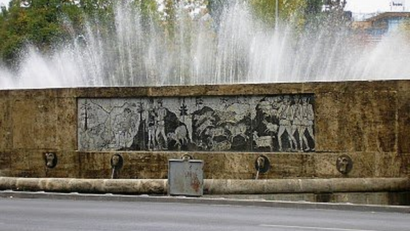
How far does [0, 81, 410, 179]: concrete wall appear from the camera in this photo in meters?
19.1

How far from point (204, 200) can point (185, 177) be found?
24.7 inches

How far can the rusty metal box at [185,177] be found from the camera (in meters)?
19.3

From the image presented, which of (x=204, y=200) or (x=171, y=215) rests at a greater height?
(x=204, y=200)

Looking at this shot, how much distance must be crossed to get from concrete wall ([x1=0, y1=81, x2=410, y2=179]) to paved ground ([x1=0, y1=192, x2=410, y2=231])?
1.35m

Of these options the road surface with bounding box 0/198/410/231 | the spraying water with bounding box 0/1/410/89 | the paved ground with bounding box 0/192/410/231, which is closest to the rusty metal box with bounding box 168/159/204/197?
the paved ground with bounding box 0/192/410/231

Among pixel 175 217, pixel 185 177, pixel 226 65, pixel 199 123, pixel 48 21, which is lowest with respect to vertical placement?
pixel 175 217

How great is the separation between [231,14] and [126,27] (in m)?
8.28

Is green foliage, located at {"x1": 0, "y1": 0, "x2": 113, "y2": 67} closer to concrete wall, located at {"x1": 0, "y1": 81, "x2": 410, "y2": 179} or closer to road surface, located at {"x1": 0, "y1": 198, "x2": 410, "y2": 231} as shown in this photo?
concrete wall, located at {"x1": 0, "y1": 81, "x2": 410, "y2": 179}

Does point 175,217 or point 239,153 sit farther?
point 239,153

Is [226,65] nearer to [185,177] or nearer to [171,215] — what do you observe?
[185,177]

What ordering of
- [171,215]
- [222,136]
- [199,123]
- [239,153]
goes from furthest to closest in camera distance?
[199,123] < [222,136] < [239,153] < [171,215]

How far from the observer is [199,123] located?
68.6 feet

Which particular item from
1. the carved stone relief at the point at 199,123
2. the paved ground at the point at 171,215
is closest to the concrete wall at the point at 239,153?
the carved stone relief at the point at 199,123

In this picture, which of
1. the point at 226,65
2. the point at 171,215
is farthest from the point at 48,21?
the point at 171,215
